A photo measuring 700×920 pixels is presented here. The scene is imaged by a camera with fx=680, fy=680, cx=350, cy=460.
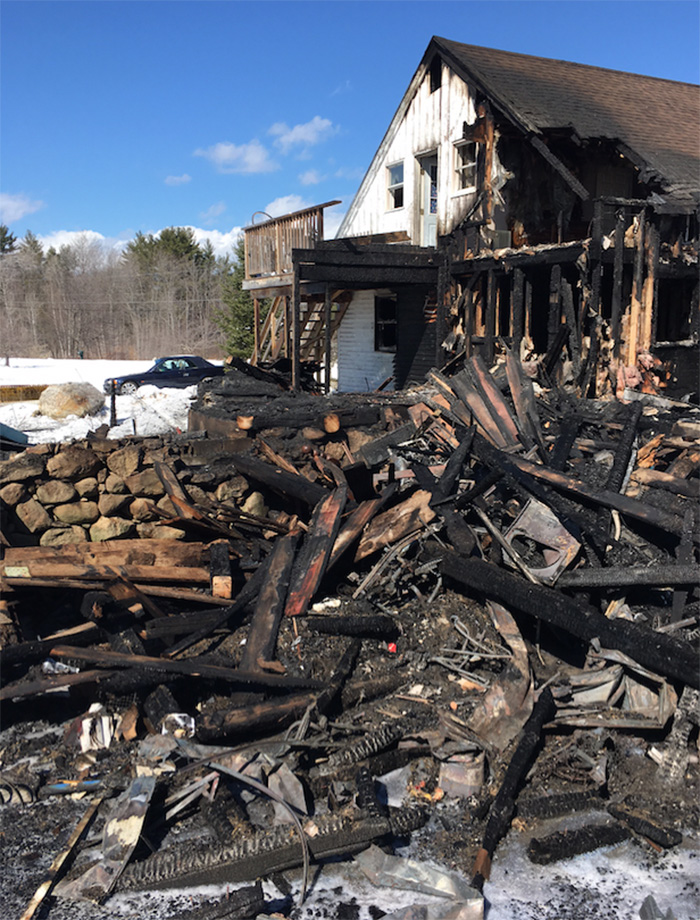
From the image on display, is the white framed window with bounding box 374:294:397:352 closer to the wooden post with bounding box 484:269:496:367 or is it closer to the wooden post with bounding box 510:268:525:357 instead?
the wooden post with bounding box 484:269:496:367

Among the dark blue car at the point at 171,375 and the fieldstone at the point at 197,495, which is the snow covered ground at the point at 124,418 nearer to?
the dark blue car at the point at 171,375

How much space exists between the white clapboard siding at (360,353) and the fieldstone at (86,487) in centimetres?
1166

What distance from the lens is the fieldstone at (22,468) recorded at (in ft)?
22.3

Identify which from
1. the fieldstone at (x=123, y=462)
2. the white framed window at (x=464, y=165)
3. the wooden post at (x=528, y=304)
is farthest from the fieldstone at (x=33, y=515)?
the white framed window at (x=464, y=165)

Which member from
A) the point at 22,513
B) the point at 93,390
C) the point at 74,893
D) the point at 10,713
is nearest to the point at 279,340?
the point at 93,390

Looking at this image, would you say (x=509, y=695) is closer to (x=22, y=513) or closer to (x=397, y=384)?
(x=22, y=513)

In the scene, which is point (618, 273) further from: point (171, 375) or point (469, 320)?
point (171, 375)

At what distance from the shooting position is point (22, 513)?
6.85 m

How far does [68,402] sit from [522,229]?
11484 mm

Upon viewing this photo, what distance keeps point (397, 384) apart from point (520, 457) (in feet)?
33.7

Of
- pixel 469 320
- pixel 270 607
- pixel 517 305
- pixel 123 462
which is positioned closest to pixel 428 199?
pixel 469 320

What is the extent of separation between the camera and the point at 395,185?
17469 millimetres

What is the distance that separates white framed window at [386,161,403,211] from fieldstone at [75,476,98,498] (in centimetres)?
1300

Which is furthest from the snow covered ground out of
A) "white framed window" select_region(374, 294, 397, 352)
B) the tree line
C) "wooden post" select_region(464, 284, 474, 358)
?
the tree line
